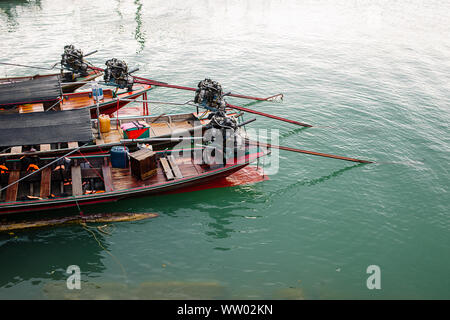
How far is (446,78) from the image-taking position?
31781 mm

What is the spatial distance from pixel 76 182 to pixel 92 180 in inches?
33.7

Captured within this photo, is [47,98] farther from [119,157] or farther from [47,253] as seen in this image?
[47,253]

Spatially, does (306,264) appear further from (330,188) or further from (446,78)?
(446,78)

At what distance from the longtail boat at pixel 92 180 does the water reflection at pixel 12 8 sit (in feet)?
118

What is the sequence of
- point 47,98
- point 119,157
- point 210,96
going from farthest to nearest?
Result: point 210,96 → point 47,98 → point 119,157

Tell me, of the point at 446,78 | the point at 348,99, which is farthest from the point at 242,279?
the point at 446,78

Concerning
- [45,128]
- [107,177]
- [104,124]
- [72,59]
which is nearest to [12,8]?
[72,59]

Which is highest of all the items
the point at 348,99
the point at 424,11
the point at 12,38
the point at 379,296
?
the point at 424,11

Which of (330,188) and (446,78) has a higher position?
(446,78)

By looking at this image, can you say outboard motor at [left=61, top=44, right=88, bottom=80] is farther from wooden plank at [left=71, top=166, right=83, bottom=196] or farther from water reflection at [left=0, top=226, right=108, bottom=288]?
water reflection at [left=0, top=226, right=108, bottom=288]

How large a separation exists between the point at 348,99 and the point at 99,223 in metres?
21.3

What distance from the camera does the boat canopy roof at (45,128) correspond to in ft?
43.9

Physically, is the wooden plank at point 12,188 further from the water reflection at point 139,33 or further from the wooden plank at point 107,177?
the water reflection at point 139,33

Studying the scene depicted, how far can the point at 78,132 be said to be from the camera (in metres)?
14.2
